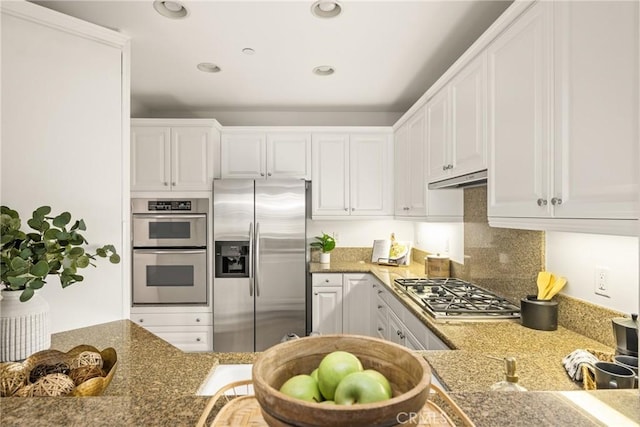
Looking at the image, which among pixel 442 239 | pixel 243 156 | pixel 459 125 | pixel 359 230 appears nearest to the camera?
pixel 459 125

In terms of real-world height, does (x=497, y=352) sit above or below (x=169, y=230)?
below

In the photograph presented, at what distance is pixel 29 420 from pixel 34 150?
55.4 inches

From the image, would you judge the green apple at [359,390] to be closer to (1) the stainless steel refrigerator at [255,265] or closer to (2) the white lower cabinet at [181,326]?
(1) the stainless steel refrigerator at [255,265]

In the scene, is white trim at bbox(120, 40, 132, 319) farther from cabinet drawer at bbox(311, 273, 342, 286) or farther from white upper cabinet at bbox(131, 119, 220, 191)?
cabinet drawer at bbox(311, 273, 342, 286)

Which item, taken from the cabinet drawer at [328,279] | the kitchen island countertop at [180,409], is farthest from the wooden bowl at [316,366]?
the cabinet drawer at [328,279]

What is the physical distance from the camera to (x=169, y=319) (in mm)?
3184

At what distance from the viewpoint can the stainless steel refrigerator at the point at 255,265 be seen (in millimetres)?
3207

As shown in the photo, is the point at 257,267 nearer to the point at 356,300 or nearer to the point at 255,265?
the point at 255,265

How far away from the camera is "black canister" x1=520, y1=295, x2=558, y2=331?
5.08 feet

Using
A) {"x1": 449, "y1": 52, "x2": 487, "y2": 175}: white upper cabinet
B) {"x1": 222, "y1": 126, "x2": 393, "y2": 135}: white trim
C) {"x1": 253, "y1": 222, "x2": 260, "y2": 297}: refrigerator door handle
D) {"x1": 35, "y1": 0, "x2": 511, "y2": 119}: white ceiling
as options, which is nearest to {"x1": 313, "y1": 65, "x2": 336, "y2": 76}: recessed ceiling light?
{"x1": 35, "y1": 0, "x2": 511, "y2": 119}: white ceiling

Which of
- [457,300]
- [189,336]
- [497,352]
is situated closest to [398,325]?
[457,300]

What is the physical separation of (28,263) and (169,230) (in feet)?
6.88

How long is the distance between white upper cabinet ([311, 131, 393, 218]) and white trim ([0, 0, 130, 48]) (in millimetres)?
2059

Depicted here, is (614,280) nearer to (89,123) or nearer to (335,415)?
(335,415)
